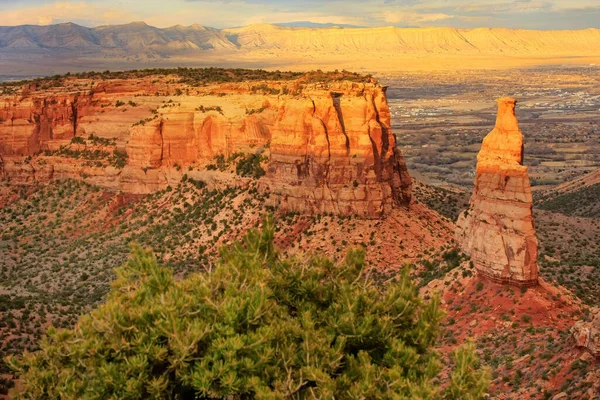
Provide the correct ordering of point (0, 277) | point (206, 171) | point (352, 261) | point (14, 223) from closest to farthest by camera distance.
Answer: point (352, 261) < point (0, 277) < point (206, 171) < point (14, 223)

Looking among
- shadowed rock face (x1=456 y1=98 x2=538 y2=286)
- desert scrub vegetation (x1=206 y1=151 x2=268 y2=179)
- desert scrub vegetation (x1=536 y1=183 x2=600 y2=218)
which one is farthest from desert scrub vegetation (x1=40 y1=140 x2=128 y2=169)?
desert scrub vegetation (x1=536 y1=183 x2=600 y2=218)

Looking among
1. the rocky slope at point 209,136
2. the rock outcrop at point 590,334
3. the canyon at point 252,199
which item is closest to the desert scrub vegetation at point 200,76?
the canyon at point 252,199

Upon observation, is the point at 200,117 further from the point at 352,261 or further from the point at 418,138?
the point at 418,138

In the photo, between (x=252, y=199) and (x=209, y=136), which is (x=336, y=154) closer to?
(x=252, y=199)

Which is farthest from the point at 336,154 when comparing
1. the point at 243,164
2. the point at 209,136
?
the point at 209,136

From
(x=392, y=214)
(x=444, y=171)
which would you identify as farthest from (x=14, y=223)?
(x=444, y=171)

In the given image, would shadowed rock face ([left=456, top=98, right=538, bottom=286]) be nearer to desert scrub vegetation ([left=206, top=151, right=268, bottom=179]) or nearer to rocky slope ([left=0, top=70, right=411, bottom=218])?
rocky slope ([left=0, top=70, right=411, bottom=218])
